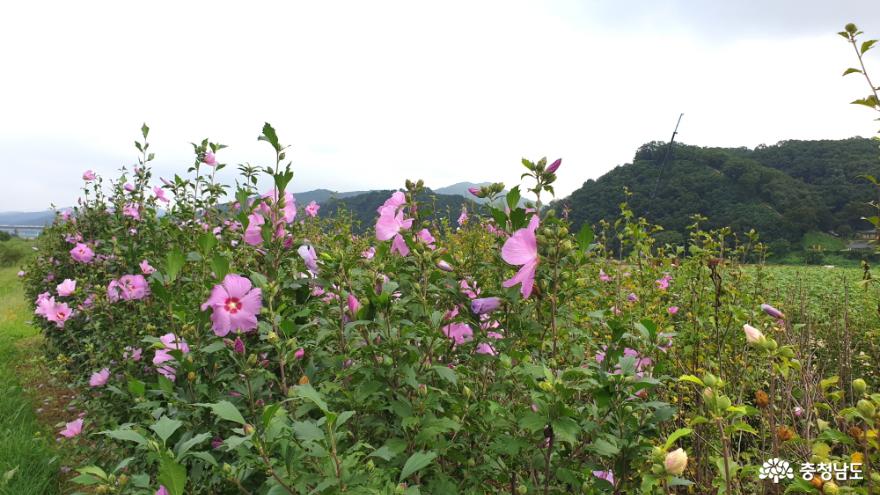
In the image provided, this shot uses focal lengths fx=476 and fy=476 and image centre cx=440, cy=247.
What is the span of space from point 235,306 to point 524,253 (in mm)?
772

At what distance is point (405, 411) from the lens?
42.3 inches

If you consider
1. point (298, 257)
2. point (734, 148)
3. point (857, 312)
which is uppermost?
point (734, 148)

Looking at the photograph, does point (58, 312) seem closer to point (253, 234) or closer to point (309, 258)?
point (253, 234)

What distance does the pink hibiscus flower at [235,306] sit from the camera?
4.07 ft

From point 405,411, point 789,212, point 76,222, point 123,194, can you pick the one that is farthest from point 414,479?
point 789,212

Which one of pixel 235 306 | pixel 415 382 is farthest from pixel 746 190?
pixel 235 306

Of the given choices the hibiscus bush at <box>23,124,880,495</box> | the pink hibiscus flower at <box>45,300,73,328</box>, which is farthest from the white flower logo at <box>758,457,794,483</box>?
the pink hibiscus flower at <box>45,300,73,328</box>

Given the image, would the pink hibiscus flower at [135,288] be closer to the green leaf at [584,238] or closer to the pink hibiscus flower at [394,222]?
the pink hibiscus flower at [394,222]

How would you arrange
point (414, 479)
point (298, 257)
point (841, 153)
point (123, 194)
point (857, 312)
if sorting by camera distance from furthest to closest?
point (841, 153)
point (857, 312)
point (123, 194)
point (298, 257)
point (414, 479)

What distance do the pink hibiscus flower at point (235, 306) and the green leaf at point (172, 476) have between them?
0.55 m

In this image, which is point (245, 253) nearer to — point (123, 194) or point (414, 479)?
point (414, 479)

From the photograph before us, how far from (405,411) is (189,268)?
1.74m

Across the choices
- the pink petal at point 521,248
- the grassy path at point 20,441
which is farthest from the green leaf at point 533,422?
the grassy path at point 20,441

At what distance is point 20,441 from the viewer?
293 cm
